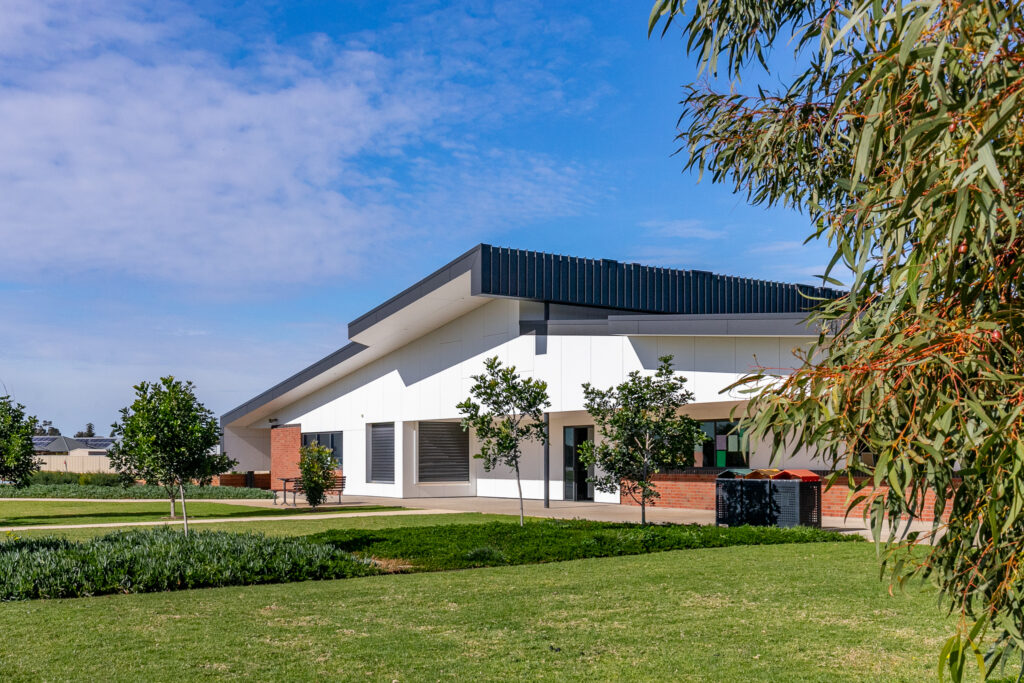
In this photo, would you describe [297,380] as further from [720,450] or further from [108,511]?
[720,450]

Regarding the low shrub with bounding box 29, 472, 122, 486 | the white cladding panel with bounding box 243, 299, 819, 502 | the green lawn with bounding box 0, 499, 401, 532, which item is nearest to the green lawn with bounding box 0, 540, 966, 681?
the white cladding panel with bounding box 243, 299, 819, 502

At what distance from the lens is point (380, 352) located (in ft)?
116

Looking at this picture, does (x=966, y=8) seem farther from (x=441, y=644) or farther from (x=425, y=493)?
(x=425, y=493)

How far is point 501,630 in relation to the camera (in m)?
8.71

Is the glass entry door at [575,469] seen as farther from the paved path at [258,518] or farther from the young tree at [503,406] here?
the young tree at [503,406]

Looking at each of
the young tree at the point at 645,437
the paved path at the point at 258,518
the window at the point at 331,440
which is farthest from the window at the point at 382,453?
the young tree at the point at 645,437

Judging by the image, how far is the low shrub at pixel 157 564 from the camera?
35.9 ft

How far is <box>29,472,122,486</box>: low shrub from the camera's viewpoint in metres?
41.7

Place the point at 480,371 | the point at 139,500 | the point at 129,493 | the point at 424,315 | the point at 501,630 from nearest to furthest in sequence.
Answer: the point at 501,630 → the point at 480,371 → the point at 424,315 → the point at 139,500 → the point at 129,493

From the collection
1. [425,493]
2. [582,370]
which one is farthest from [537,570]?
[425,493]

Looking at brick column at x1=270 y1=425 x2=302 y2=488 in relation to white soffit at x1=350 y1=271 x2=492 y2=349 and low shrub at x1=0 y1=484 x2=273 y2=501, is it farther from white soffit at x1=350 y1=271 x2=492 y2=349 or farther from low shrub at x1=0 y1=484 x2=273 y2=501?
white soffit at x1=350 y1=271 x2=492 y2=349

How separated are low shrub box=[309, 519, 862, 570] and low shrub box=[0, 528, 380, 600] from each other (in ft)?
4.90

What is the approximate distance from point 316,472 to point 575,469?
26.2 ft

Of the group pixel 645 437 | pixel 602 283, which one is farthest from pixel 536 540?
pixel 602 283
